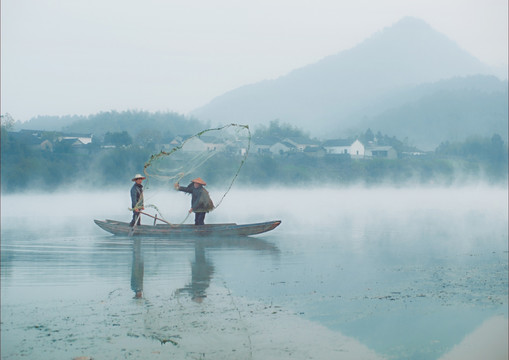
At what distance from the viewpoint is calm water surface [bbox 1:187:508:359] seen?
22.3ft

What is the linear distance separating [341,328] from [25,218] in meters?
19.1

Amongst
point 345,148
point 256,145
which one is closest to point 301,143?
point 256,145

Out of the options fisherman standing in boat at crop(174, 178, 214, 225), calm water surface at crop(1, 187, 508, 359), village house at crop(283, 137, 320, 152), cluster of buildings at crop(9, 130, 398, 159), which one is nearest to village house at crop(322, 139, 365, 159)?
cluster of buildings at crop(9, 130, 398, 159)

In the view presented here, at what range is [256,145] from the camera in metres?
47.9

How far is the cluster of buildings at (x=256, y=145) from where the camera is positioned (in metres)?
30.5

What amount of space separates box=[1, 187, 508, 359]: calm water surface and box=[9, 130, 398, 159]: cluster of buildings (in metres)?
3.19

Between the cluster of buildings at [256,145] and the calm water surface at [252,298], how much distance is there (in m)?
3.19

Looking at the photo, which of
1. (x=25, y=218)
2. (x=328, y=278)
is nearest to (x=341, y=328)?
(x=328, y=278)

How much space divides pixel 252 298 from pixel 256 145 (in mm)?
39355

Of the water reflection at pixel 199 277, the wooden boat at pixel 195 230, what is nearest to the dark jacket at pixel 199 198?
the wooden boat at pixel 195 230

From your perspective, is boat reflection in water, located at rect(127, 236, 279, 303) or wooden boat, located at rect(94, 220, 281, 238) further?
wooden boat, located at rect(94, 220, 281, 238)

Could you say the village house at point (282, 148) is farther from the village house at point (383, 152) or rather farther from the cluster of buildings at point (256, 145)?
the village house at point (383, 152)

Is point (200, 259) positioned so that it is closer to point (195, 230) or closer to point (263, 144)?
point (195, 230)

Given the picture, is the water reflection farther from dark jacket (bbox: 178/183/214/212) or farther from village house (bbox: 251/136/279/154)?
village house (bbox: 251/136/279/154)
